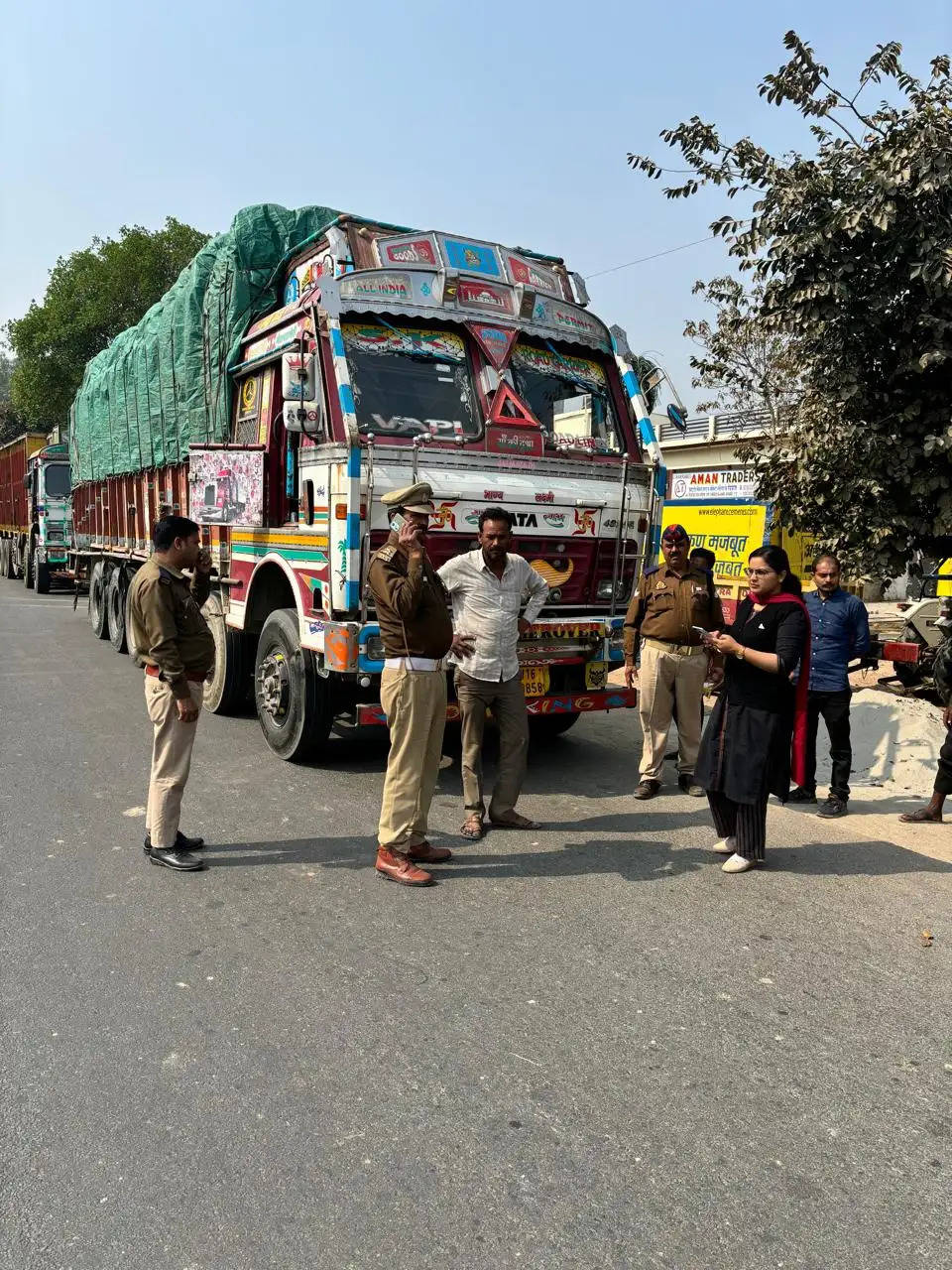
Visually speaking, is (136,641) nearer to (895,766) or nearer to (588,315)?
(588,315)

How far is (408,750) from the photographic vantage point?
4773 mm

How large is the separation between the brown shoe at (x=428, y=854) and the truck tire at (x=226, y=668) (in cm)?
348

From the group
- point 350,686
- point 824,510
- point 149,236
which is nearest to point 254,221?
point 350,686

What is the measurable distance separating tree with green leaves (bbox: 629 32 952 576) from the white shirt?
2815mm

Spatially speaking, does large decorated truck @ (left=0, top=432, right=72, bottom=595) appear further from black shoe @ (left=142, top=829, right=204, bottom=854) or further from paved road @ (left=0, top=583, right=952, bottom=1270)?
paved road @ (left=0, top=583, right=952, bottom=1270)

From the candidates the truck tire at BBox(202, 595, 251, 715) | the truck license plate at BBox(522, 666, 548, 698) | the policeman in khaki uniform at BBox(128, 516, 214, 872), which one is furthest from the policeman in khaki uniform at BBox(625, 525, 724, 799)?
the truck tire at BBox(202, 595, 251, 715)

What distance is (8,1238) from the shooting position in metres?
2.33


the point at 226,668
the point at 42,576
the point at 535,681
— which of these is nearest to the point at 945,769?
the point at 535,681

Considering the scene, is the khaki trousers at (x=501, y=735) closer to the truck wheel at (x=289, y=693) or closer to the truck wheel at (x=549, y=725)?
the truck wheel at (x=289, y=693)

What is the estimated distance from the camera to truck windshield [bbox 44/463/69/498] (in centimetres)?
2219

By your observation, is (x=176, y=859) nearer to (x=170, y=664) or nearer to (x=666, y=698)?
(x=170, y=664)

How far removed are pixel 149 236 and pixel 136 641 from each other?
3692cm

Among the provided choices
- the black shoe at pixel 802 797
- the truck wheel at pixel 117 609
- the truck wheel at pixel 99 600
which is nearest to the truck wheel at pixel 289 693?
the black shoe at pixel 802 797

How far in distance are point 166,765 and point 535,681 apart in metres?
2.50
